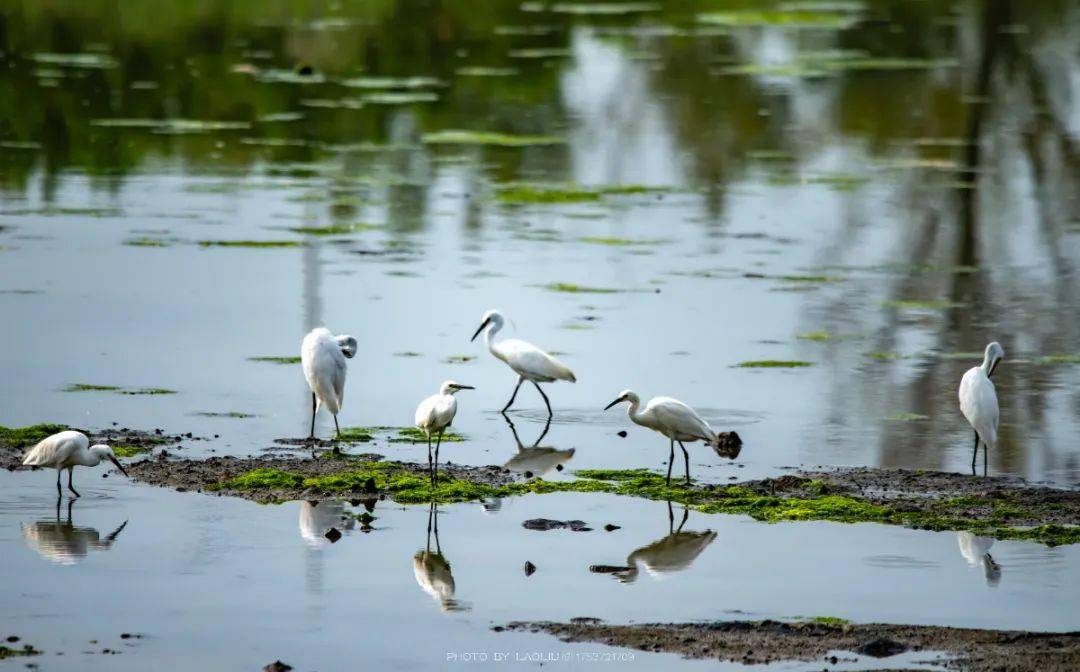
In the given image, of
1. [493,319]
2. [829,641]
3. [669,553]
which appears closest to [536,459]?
[669,553]

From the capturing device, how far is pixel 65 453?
1145 centimetres

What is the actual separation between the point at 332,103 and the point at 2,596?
23157mm

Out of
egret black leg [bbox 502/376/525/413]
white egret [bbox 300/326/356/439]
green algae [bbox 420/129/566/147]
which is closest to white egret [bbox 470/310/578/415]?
egret black leg [bbox 502/376/525/413]

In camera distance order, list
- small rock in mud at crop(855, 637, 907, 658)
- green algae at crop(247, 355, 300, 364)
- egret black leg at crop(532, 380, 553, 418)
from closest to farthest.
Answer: small rock in mud at crop(855, 637, 907, 658) → egret black leg at crop(532, 380, 553, 418) → green algae at crop(247, 355, 300, 364)

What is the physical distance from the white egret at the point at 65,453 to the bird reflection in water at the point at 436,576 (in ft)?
7.64

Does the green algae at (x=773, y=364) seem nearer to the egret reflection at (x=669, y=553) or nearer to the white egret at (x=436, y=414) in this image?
the white egret at (x=436, y=414)

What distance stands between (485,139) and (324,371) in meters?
16.3

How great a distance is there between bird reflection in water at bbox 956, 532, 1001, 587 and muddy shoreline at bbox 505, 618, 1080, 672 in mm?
1083

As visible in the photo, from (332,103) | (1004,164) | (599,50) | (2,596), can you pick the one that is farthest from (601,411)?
(599,50)

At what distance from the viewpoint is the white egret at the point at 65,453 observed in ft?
37.6

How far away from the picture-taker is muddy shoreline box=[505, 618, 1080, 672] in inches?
342

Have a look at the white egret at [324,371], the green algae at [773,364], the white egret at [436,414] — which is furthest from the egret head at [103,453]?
the green algae at [773,364]

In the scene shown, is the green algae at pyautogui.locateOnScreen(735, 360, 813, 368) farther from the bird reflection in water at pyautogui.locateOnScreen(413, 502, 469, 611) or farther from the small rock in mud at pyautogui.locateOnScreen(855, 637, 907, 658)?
the small rock in mud at pyautogui.locateOnScreen(855, 637, 907, 658)

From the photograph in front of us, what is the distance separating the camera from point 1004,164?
2775 cm
